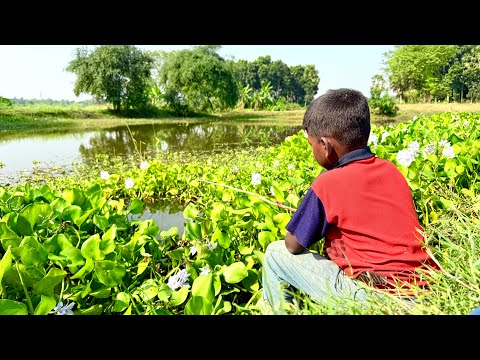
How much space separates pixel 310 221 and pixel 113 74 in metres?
20.6

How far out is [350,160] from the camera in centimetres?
126

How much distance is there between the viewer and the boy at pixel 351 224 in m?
1.18

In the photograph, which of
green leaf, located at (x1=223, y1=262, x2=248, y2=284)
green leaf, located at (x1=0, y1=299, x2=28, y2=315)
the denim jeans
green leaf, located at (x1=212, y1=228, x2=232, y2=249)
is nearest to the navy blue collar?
the denim jeans

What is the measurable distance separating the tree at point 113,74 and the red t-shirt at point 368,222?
20.2 meters

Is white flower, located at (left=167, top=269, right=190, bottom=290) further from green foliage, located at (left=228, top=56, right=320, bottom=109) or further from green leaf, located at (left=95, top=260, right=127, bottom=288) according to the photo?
green foliage, located at (left=228, top=56, right=320, bottom=109)

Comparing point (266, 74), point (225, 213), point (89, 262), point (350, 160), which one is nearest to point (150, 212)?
point (225, 213)

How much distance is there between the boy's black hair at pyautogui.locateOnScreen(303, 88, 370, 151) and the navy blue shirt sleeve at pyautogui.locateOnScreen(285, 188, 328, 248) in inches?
9.3

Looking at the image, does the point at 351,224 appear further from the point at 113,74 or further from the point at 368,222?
the point at 113,74

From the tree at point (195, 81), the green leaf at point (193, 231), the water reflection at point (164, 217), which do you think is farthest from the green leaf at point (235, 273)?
the tree at point (195, 81)

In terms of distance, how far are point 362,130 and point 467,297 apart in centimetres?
59

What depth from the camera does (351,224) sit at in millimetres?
1188

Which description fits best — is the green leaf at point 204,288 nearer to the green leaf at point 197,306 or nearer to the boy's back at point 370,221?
the green leaf at point 197,306
